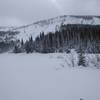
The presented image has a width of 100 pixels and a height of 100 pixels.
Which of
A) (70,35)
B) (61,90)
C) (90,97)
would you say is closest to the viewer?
(90,97)

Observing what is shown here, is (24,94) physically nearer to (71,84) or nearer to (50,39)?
(71,84)

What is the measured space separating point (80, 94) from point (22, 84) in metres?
3.92

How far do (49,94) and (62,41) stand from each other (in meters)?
55.9

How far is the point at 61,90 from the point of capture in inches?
293

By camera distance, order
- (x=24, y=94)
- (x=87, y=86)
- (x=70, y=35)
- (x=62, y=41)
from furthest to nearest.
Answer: (x=70, y=35)
(x=62, y=41)
(x=87, y=86)
(x=24, y=94)

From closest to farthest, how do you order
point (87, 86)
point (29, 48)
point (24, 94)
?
point (24, 94) → point (87, 86) → point (29, 48)

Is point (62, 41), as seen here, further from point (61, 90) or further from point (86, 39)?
point (61, 90)

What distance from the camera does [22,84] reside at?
835 centimetres

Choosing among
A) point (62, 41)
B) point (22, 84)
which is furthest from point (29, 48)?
point (22, 84)

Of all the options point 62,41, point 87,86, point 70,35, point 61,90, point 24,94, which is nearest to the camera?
point 24,94

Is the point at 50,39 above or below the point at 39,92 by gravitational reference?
above

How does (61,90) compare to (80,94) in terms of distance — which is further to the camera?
(61,90)

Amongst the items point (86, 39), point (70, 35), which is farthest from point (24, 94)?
point (70, 35)

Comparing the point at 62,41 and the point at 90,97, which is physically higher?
the point at 62,41
